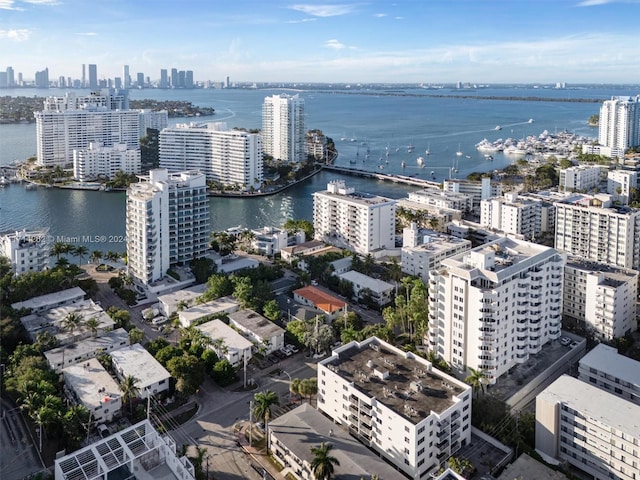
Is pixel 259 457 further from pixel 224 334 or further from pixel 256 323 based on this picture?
pixel 256 323

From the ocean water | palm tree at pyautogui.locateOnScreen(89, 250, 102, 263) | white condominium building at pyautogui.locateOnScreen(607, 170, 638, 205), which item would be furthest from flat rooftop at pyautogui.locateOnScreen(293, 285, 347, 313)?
white condominium building at pyautogui.locateOnScreen(607, 170, 638, 205)

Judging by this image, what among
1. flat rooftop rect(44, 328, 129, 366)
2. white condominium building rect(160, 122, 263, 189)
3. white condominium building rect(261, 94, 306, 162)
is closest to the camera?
flat rooftop rect(44, 328, 129, 366)

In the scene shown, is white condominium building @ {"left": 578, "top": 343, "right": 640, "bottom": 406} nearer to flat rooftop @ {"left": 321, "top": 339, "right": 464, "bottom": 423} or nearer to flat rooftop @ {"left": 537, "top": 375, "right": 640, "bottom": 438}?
flat rooftop @ {"left": 537, "top": 375, "right": 640, "bottom": 438}

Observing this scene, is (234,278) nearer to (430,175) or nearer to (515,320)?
(515,320)

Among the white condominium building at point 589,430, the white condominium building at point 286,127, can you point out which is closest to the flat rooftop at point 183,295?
the white condominium building at point 589,430

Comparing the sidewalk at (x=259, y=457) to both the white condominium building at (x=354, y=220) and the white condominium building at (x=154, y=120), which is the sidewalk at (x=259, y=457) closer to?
the white condominium building at (x=354, y=220)

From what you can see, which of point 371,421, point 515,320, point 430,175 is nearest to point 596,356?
point 515,320
